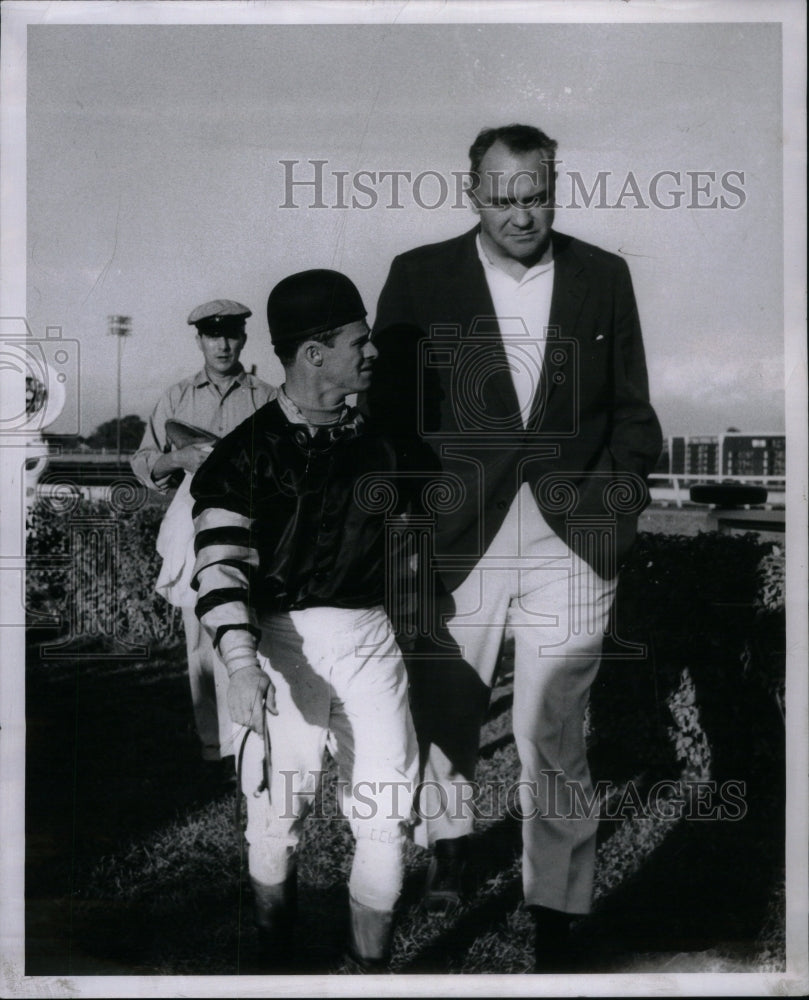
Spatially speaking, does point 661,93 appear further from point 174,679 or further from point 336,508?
point 174,679

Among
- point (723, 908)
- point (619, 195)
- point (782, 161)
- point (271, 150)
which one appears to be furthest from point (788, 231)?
point (723, 908)

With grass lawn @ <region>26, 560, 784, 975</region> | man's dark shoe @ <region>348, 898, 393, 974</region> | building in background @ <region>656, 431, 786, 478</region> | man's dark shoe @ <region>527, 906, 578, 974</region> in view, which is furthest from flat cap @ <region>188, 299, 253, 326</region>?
man's dark shoe @ <region>527, 906, 578, 974</region>

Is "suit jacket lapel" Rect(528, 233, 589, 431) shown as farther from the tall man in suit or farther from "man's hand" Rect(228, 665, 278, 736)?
"man's hand" Rect(228, 665, 278, 736)

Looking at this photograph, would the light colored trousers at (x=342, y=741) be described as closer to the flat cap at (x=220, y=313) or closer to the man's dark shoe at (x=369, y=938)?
the man's dark shoe at (x=369, y=938)

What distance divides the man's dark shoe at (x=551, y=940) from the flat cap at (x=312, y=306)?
1.75 meters

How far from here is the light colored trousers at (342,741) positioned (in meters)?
2.87

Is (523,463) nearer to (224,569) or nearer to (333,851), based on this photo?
(224,569)

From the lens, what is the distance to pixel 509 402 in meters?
2.90

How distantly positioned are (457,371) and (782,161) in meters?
1.11

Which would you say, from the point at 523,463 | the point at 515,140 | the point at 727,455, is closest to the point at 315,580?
the point at 523,463

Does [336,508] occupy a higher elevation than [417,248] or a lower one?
lower

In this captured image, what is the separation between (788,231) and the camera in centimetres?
297

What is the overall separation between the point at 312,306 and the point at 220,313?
260 mm

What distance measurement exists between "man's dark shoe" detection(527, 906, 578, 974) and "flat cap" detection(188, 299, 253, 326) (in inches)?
73.5
